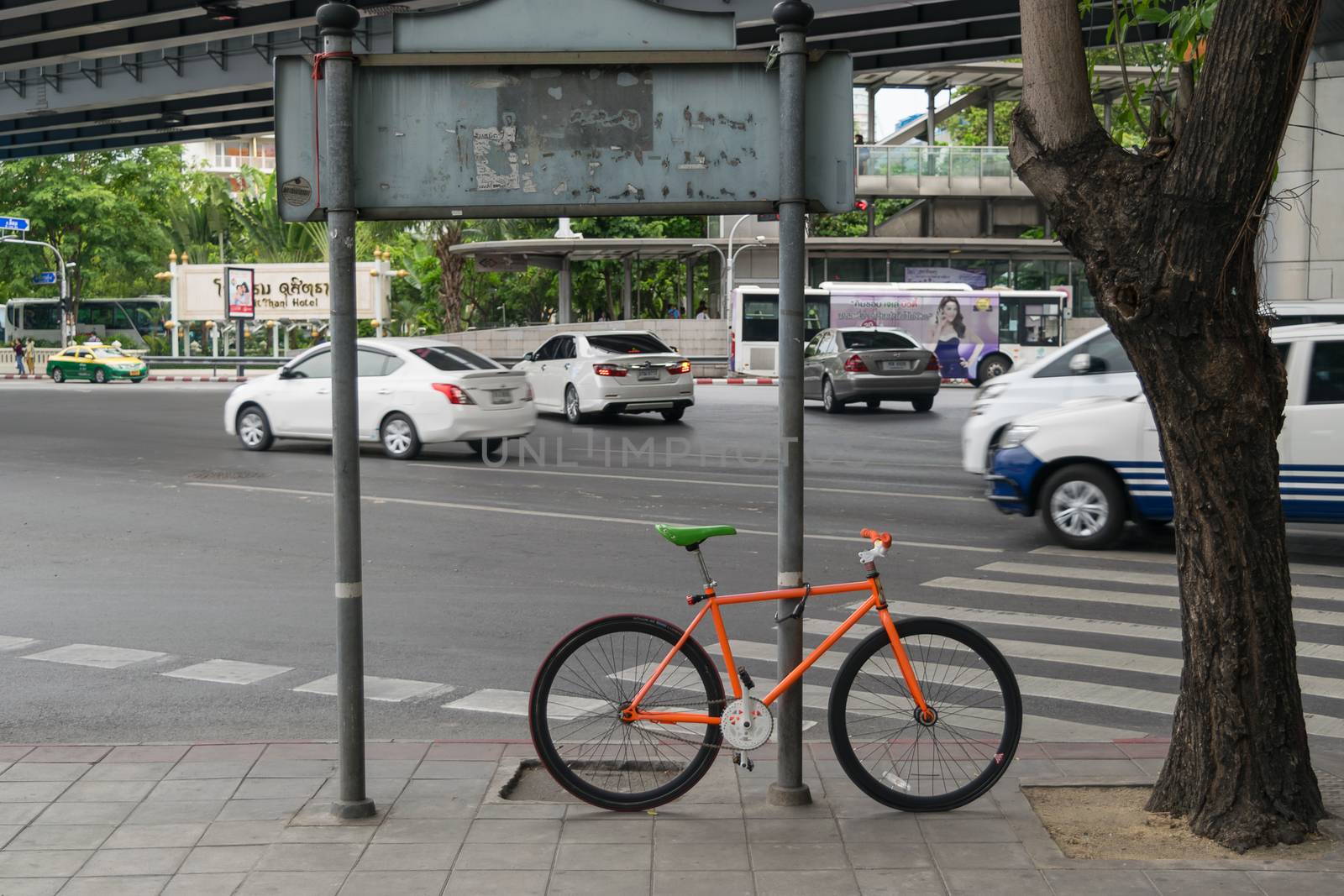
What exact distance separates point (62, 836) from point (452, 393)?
43.7 feet

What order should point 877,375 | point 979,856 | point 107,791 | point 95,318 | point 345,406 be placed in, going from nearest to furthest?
point 979,856 → point 345,406 → point 107,791 → point 877,375 → point 95,318

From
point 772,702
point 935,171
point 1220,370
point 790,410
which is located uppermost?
point 935,171

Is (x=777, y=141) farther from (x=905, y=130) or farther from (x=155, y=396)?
(x=905, y=130)

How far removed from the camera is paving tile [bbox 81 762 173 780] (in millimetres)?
5676

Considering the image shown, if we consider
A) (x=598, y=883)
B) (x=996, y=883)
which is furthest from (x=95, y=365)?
(x=996, y=883)

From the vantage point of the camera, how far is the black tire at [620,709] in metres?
5.21

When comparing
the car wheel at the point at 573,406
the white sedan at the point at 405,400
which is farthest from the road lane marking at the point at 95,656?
the car wheel at the point at 573,406

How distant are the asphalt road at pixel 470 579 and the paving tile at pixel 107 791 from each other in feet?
3.07

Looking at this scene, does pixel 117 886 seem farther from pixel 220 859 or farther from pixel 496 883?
pixel 496 883

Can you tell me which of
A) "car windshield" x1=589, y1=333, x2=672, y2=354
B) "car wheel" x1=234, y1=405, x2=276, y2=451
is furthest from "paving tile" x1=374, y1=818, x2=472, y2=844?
"car windshield" x1=589, y1=333, x2=672, y2=354

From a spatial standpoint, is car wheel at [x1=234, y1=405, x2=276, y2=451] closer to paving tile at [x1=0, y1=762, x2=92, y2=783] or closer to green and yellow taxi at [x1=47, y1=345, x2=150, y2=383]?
paving tile at [x1=0, y1=762, x2=92, y2=783]

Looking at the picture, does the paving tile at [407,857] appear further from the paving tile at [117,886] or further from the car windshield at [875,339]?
the car windshield at [875,339]

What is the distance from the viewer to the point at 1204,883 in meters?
4.44

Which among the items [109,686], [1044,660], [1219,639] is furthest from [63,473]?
[1219,639]
